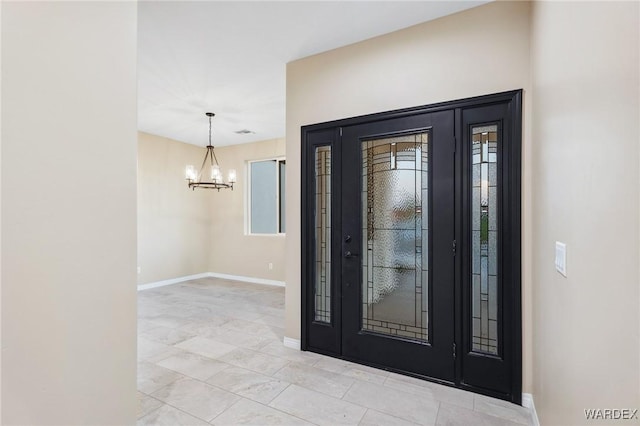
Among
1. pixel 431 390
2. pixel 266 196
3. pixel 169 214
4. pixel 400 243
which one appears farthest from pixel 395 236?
pixel 169 214

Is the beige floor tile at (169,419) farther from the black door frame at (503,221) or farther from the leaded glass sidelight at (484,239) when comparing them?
the leaded glass sidelight at (484,239)

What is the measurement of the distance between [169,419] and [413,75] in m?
3.05

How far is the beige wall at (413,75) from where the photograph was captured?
7.08ft

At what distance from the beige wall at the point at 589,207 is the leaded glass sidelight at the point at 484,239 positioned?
1.47ft

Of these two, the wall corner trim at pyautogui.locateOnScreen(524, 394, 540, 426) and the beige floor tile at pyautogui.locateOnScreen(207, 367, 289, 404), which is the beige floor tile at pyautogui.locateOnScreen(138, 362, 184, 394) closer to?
the beige floor tile at pyautogui.locateOnScreen(207, 367, 289, 404)

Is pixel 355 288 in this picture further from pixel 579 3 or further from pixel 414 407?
pixel 579 3

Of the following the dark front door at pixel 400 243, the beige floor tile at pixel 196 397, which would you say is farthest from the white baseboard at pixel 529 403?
the beige floor tile at pixel 196 397

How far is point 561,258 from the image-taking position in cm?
139

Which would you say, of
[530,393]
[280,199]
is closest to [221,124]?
[280,199]

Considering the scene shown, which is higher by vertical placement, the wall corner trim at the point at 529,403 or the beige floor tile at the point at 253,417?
the wall corner trim at the point at 529,403

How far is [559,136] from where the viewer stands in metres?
1.47

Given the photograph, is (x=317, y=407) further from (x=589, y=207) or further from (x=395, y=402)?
(x=589, y=207)

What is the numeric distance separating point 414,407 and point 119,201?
2.20 meters

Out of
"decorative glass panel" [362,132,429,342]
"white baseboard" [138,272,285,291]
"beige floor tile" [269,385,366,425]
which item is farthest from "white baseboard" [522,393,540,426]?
"white baseboard" [138,272,285,291]
